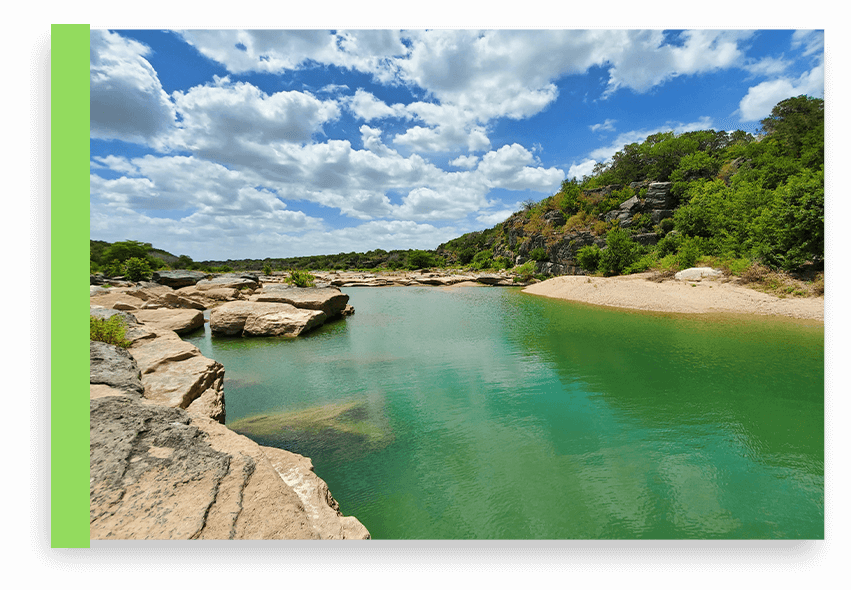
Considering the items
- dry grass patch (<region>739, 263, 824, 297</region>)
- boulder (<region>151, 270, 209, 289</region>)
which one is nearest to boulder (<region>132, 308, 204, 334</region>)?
boulder (<region>151, 270, 209, 289</region>)

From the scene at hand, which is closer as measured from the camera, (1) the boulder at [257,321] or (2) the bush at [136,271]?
(1) the boulder at [257,321]

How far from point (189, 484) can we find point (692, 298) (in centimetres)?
2500

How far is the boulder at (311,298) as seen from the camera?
16.1m

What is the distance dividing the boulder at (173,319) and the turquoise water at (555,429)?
2.89 m

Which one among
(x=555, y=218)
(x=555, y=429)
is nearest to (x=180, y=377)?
(x=555, y=429)

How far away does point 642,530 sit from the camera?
137 inches

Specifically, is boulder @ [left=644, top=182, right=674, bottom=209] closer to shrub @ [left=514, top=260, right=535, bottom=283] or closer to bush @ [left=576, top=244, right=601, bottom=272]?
bush @ [left=576, top=244, right=601, bottom=272]

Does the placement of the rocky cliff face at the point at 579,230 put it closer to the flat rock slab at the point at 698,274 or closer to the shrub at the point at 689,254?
the shrub at the point at 689,254

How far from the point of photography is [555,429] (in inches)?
231

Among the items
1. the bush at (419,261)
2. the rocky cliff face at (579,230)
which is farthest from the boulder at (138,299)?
the bush at (419,261)

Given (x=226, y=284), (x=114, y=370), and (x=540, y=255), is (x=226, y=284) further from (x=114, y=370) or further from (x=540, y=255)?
(x=540, y=255)

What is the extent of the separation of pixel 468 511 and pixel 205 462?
9.67 ft
